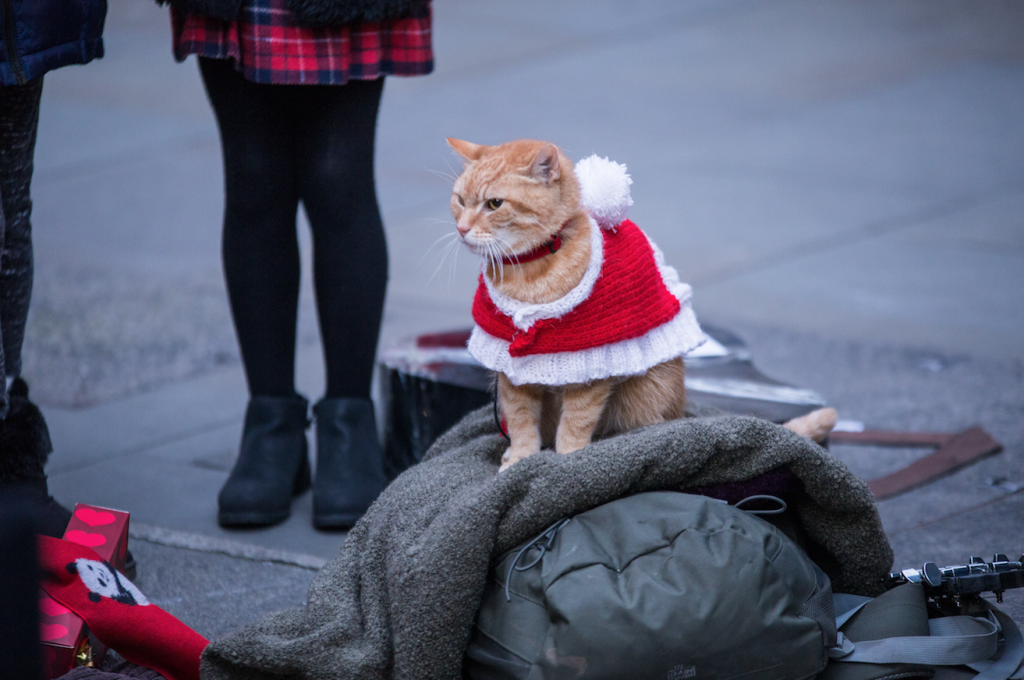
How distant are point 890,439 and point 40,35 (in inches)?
84.7

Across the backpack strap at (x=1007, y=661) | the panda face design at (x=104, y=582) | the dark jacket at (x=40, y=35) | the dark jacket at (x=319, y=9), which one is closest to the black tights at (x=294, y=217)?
the dark jacket at (x=319, y=9)

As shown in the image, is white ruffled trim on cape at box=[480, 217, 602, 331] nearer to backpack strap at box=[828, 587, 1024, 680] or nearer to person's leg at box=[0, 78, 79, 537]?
backpack strap at box=[828, 587, 1024, 680]

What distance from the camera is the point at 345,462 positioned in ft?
7.16

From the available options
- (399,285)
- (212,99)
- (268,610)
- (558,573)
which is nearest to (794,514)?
(558,573)

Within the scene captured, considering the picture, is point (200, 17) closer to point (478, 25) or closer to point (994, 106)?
point (994, 106)

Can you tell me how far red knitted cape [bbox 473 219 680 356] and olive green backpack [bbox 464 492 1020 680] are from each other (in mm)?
275

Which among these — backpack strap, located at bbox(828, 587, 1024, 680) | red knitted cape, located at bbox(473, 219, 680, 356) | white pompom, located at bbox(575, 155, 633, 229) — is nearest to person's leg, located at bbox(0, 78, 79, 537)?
red knitted cape, located at bbox(473, 219, 680, 356)

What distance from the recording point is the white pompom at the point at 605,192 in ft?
5.38

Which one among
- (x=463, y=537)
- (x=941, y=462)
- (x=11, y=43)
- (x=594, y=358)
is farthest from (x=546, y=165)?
(x=941, y=462)

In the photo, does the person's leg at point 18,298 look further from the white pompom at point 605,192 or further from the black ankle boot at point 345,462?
the white pompom at point 605,192

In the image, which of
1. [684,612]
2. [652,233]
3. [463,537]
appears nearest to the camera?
[684,612]

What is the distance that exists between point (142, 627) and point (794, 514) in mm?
1081

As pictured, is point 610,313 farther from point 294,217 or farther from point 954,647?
point 294,217

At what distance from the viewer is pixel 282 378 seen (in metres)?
2.27
